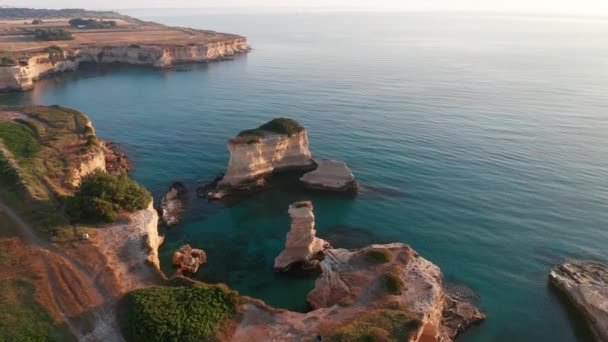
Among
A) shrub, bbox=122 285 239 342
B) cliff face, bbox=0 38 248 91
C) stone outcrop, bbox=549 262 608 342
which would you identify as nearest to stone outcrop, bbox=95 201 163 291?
shrub, bbox=122 285 239 342

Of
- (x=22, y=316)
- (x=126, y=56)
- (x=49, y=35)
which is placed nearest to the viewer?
(x=22, y=316)

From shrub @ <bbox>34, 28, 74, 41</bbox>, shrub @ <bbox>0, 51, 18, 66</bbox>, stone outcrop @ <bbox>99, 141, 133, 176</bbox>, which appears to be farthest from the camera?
shrub @ <bbox>34, 28, 74, 41</bbox>

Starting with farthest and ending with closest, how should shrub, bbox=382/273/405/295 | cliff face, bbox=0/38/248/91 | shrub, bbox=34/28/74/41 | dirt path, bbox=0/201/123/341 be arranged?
shrub, bbox=34/28/74/41 < cliff face, bbox=0/38/248/91 < shrub, bbox=382/273/405/295 < dirt path, bbox=0/201/123/341

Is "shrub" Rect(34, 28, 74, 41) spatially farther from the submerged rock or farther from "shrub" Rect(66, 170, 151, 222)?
"shrub" Rect(66, 170, 151, 222)

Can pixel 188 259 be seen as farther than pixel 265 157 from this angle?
No

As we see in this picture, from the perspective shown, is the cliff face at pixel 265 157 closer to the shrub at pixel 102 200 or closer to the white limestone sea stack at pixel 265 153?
the white limestone sea stack at pixel 265 153

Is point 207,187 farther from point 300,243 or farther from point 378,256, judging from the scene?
point 378,256

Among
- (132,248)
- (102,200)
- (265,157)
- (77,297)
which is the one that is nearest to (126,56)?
(265,157)
